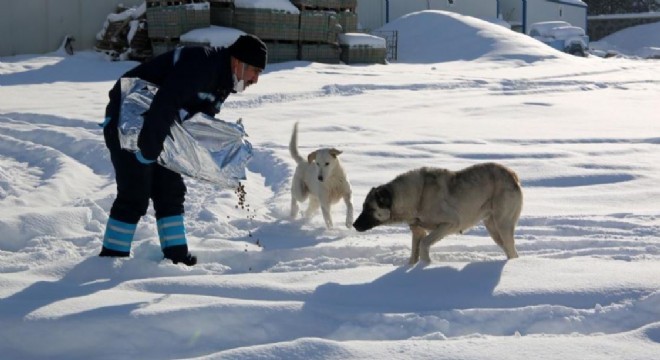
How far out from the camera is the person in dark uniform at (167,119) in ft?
17.1

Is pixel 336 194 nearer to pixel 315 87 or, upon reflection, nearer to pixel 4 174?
pixel 4 174

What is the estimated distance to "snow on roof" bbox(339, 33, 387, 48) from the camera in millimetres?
23781

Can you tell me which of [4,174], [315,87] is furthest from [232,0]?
[4,174]

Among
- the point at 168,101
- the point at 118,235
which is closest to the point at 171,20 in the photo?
the point at 118,235

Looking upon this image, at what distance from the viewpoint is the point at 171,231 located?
582 cm

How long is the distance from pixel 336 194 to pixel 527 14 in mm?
36517

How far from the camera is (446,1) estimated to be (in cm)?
3591

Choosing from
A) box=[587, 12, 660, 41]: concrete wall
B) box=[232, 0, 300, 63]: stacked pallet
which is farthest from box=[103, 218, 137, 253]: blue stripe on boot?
box=[587, 12, 660, 41]: concrete wall

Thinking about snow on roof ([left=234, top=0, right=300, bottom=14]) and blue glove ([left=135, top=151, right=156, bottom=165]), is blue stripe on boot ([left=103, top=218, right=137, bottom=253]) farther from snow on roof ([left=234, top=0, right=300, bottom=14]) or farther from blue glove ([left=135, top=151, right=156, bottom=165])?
snow on roof ([left=234, top=0, right=300, bottom=14])

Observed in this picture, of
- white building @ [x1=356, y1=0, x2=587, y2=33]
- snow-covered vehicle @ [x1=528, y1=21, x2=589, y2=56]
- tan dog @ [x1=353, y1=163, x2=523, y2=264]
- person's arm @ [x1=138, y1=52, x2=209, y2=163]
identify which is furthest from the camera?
snow-covered vehicle @ [x1=528, y1=21, x2=589, y2=56]

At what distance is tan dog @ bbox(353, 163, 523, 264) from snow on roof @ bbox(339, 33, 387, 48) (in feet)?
58.7

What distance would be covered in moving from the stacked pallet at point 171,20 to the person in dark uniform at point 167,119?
1563 centimetres

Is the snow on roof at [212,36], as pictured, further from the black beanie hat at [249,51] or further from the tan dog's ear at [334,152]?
the black beanie hat at [249,51]

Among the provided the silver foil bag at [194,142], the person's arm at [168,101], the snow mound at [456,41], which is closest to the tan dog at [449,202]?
the silver foil bag at [194,142]
